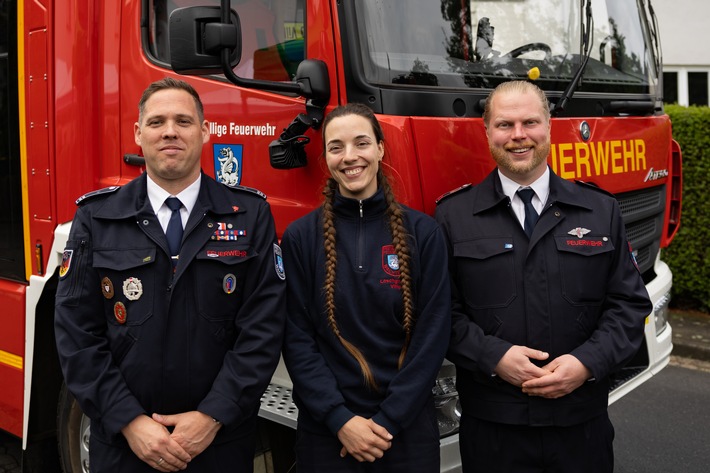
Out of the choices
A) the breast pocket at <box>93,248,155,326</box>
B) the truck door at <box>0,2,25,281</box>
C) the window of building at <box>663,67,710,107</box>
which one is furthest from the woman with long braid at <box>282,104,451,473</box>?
the window of building at <box>663,67,710,107</box>

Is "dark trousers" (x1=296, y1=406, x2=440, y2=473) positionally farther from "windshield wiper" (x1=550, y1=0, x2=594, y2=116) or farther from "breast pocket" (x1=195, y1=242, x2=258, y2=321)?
"windshield wiper" (x1=550, y1=0, x2=594, y2=116)

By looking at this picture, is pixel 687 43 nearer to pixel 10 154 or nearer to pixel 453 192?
pixel 453 192

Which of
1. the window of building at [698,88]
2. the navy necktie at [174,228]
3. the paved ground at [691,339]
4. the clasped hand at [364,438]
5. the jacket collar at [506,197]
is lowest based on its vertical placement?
the paved ground at [691,339]

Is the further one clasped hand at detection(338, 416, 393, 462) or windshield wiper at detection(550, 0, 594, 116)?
windshield wiper at detection(550, 0, 594, 116)

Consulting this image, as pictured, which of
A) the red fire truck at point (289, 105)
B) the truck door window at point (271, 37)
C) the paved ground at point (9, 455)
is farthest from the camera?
the paved ground at point (9, 455)

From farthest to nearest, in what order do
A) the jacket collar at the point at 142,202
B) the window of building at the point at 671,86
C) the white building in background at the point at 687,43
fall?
the window of building at the point at 671,86 < the white building in background at the point at 687,43 < the jacket collar at the point at 142,202

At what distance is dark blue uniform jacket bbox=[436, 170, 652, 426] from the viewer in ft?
7.79

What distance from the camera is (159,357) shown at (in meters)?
2.16

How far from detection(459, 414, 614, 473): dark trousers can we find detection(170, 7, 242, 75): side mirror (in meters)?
1.40

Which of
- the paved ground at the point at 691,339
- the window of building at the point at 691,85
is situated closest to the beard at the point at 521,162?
the paved ground at the point at 691,339

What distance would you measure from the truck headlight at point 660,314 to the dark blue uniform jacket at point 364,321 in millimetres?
1717

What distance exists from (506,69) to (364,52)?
0.67 metres

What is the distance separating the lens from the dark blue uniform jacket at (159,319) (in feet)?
7.02

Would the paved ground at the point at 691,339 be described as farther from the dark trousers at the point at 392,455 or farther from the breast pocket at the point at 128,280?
the breast pocket at the point at 128,280
